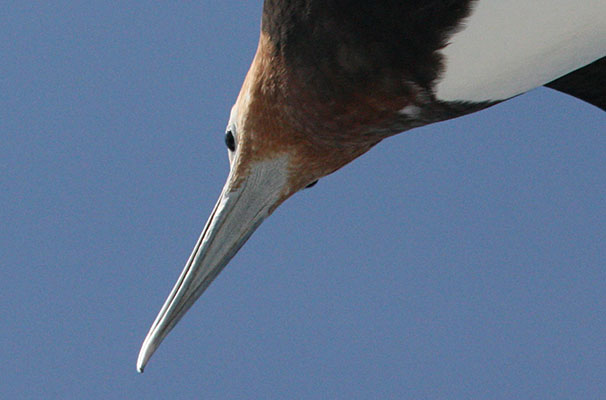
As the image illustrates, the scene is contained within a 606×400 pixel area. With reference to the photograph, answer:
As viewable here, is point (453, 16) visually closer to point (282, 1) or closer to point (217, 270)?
point (282, 1)

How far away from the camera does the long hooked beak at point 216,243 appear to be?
1.26 metres

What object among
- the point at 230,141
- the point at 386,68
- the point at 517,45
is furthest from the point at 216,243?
the point at 517,45

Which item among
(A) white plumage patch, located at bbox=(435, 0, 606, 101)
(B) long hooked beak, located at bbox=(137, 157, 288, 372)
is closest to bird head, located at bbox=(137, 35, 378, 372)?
(B) long hooked beak, located at bbox=(137, 157, 288, 372)

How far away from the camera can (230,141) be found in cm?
126

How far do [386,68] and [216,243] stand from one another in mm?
526

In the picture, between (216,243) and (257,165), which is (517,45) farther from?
(216,243)

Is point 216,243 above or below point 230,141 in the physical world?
below

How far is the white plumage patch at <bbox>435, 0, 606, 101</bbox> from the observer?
0.82 meters

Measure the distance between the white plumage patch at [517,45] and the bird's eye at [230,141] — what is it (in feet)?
1.39

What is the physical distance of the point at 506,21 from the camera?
832 millimetres

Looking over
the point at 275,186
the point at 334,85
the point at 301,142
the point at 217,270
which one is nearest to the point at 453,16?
the point at 334,85

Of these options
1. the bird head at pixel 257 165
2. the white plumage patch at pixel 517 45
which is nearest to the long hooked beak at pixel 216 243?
the bird head at pixel 257 165

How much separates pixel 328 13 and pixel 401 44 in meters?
0.10

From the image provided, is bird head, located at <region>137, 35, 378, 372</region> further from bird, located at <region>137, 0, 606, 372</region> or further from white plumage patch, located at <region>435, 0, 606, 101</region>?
white plumage patch, located at <region>435, 0, 606, 101</region>
